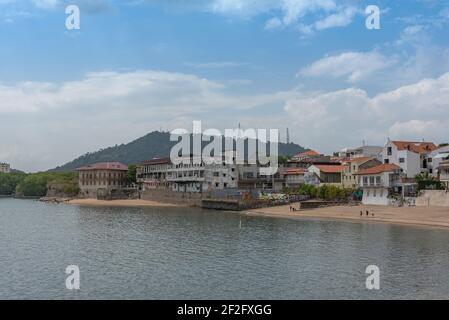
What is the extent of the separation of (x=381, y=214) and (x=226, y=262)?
1662 inches

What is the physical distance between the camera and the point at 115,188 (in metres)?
157

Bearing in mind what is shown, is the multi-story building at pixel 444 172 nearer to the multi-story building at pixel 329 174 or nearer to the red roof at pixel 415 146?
the red roof at pixel 415 146

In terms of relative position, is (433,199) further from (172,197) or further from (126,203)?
(126,203)

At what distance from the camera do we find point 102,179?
512 feet

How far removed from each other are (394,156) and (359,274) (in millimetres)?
66838

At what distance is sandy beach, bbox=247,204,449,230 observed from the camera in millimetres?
66562

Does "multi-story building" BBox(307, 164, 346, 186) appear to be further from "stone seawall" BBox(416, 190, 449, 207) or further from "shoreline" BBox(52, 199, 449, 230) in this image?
"stone seawall" BBox(416, 190, 449, 207)

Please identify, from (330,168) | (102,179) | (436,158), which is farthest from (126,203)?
(436,158)

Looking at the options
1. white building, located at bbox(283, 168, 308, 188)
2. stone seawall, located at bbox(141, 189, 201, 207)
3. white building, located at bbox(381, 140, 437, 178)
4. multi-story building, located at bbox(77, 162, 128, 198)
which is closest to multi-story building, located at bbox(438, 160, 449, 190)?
white building, located at bbox(381, 140, 437, 178)

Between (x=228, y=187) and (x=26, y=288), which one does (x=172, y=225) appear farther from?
(x=228, y=187)

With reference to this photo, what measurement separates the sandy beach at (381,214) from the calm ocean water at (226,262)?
5489 millimetres

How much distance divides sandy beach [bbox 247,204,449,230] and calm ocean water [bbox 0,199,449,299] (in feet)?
18.0

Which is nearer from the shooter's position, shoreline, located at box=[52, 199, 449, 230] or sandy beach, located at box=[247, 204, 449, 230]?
shoreline, located at box=[52, 199, 449, 230]

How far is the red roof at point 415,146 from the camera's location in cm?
9681
